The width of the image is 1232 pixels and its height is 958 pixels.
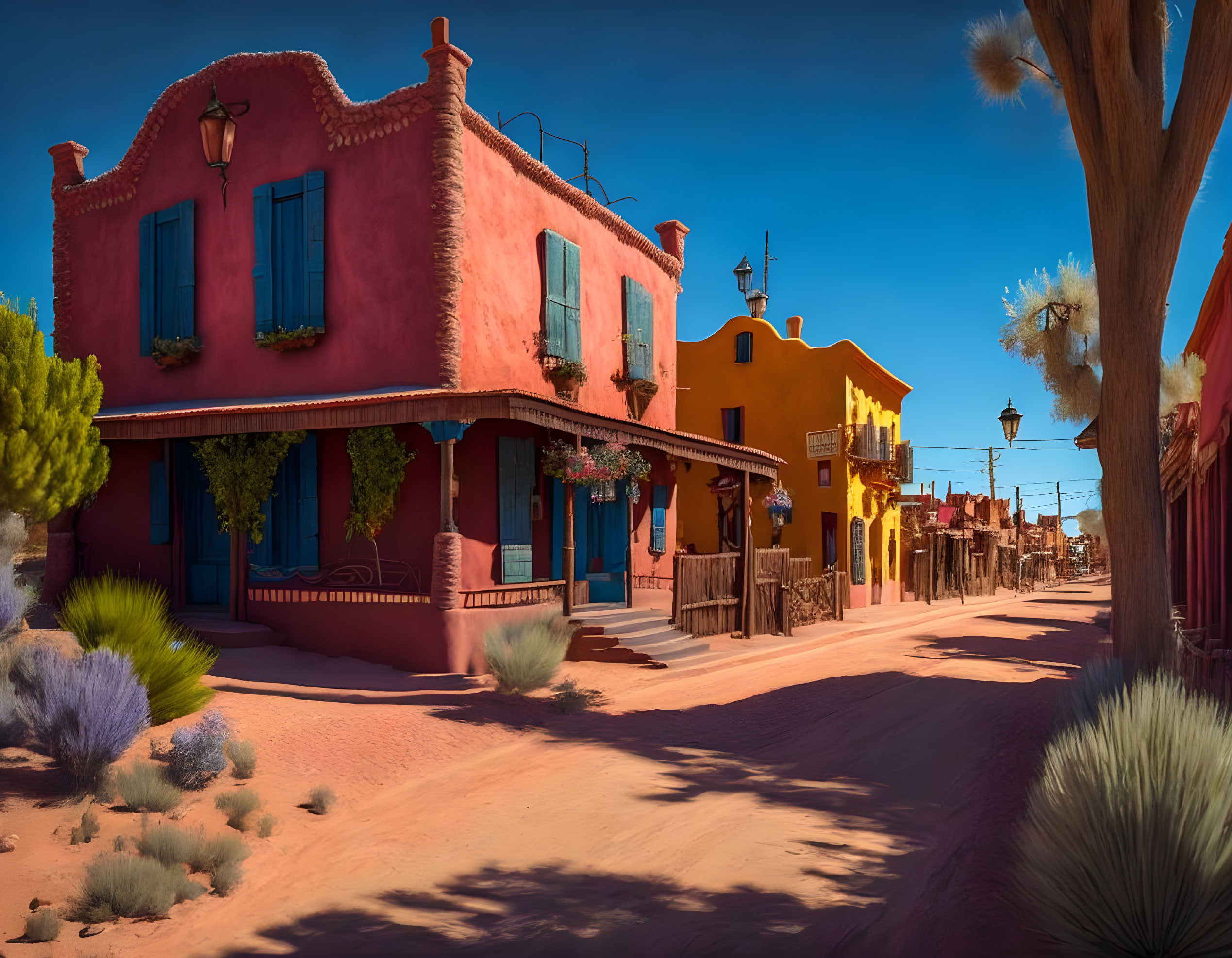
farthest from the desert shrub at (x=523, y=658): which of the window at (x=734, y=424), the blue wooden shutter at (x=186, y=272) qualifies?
the window at (x=734, y=424)

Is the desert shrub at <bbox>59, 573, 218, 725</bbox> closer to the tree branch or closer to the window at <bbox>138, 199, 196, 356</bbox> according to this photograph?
the window at <bbox>138, 199, 196, 356</bbox>

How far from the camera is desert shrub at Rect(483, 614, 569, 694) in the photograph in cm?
968

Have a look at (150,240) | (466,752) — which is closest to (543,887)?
(466,752)

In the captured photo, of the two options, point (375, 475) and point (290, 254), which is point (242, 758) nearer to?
point (375, 475)

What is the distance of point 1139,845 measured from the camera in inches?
137

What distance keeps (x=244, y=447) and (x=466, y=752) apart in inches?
260

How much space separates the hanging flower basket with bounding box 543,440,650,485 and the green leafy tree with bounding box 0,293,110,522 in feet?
19.6

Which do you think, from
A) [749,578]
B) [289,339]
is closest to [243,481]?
[289,339]

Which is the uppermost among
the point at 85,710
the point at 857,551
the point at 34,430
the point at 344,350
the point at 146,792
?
the point at 344,350

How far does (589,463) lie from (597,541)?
157 inches

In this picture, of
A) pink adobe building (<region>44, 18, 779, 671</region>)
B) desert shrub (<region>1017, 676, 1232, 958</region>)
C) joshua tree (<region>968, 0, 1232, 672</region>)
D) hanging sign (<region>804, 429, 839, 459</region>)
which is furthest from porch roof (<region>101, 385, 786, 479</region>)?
hanging sign (<region>804, 429, 839, 459</region>)

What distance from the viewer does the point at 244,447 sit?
12.4 metres

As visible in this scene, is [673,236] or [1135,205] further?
[673,236]

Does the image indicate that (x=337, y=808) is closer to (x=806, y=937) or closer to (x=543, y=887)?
(x=543, y=887)
